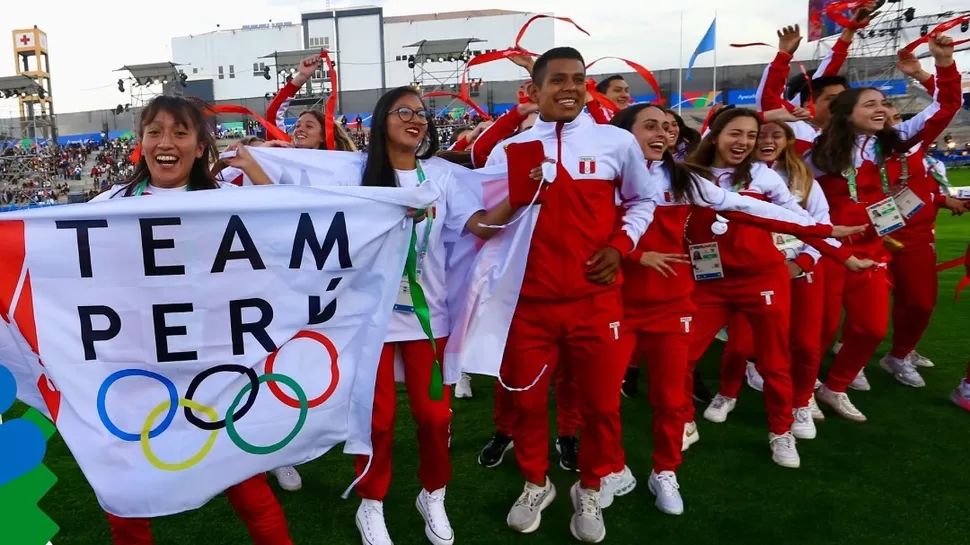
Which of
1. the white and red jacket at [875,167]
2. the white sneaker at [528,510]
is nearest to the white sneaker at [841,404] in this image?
the white and red jacket at [875,167]

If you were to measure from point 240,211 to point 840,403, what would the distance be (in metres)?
3.69

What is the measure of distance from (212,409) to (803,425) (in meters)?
3.18

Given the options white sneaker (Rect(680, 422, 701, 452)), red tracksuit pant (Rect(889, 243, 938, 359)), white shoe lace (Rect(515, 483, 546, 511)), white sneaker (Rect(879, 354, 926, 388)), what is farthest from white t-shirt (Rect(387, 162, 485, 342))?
white sneaker (Rect(879, 354, 926, 388))

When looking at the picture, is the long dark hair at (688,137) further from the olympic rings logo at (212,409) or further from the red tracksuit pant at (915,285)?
the olympic rings logo at (212,409)

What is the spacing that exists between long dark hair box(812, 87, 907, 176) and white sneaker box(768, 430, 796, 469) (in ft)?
5.21

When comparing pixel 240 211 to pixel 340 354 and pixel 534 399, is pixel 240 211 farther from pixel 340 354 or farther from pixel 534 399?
pixel 534 399

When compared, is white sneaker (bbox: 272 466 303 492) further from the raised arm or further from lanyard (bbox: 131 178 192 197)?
the raised arm

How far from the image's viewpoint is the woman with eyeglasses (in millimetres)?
2670

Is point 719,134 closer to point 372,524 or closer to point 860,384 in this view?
point 860,384

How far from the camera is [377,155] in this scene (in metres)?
2.72

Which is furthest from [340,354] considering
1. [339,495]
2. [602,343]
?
[339,495]

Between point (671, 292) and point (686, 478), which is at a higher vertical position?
point (671, 292)

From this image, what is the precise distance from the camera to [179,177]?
229 cm

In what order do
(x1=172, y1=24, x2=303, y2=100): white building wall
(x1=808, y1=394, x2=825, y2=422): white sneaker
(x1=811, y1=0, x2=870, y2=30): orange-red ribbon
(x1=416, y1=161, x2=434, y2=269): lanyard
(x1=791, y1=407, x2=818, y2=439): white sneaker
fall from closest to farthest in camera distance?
1. (x1=416, y1=161, x2=434, y2=269): lanyard
2. (x1=791, y1=407, x2=818, y2=439): white sneaker
3. (x1=808, y1=394, x2=825, y2=422): white sneaker
4. (x1=811, y1=0, x2=870, y2=30): orange-red ribbon
5. (x1=172, y1=24, x2=303, y2=100): white building wall
